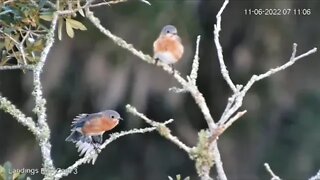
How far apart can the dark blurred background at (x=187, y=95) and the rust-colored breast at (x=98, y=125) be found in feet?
4.62

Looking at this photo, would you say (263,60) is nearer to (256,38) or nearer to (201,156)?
(256,38)

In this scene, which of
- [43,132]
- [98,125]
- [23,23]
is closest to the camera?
[43,132]

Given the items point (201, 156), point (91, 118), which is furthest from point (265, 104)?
point (201, 156)

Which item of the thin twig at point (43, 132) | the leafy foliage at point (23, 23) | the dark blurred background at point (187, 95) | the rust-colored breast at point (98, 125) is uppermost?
the dark blurred background at point (187, 95)

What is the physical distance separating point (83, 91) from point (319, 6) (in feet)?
3.74

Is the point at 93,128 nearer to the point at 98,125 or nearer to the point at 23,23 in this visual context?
the point at 98,125

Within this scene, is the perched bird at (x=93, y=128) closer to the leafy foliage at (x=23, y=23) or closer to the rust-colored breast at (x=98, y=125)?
the rust-colored breast at (x=98, y=125)

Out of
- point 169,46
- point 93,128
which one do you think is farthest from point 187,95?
point 169,46

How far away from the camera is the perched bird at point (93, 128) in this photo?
1661mm

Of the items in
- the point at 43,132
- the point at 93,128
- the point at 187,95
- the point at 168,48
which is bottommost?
the point at 43,132

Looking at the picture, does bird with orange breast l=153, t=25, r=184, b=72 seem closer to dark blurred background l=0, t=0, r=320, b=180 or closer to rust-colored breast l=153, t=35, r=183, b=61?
rust-colored breast l=153, t=35, r=183, b=61

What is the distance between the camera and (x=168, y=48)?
1.52 meters

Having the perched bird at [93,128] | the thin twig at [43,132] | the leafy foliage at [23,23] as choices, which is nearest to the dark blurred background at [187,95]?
the leafy foliage at [23,23]

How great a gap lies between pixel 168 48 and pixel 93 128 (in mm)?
302
